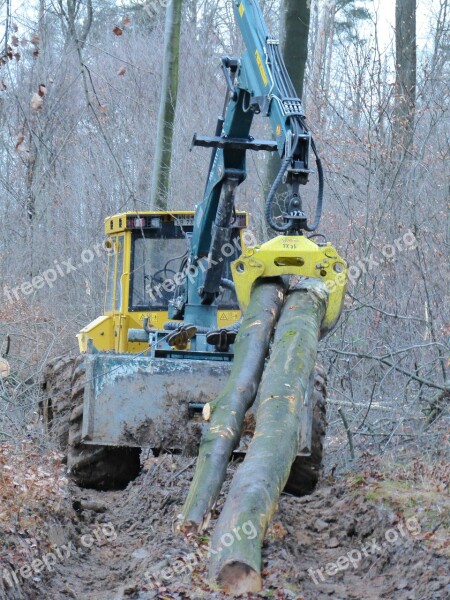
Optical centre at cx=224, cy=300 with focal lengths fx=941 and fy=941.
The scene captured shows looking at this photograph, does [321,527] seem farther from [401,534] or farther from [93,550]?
[93,550]

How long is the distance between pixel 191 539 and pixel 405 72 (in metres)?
10.9

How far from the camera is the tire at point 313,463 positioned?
300 inches

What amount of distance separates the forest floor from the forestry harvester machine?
364 millimetres

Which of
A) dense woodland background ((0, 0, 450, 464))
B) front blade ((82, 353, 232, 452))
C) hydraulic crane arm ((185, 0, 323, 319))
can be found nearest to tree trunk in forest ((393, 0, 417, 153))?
dense woodland background ((0, 0, 450, 464))

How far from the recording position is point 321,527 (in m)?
6.83

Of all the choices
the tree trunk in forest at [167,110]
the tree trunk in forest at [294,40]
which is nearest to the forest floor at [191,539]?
the tree trunk in forest at [294,40]

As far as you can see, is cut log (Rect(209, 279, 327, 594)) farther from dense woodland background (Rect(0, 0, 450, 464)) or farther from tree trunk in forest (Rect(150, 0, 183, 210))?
tree trunk in forest (Rect(150, 0, 183, 210))

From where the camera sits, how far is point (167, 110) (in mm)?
14711

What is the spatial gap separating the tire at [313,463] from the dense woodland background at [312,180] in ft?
4.06

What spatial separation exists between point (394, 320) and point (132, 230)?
3.85 metres

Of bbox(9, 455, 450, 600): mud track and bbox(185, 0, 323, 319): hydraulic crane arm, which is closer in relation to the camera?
bbox(9, 455, 450, 600): mud track

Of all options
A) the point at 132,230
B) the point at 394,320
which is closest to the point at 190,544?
the point at 132,230

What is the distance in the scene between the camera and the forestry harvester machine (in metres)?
6.73

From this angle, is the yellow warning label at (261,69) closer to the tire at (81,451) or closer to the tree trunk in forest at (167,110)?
the tire at (81,451)
